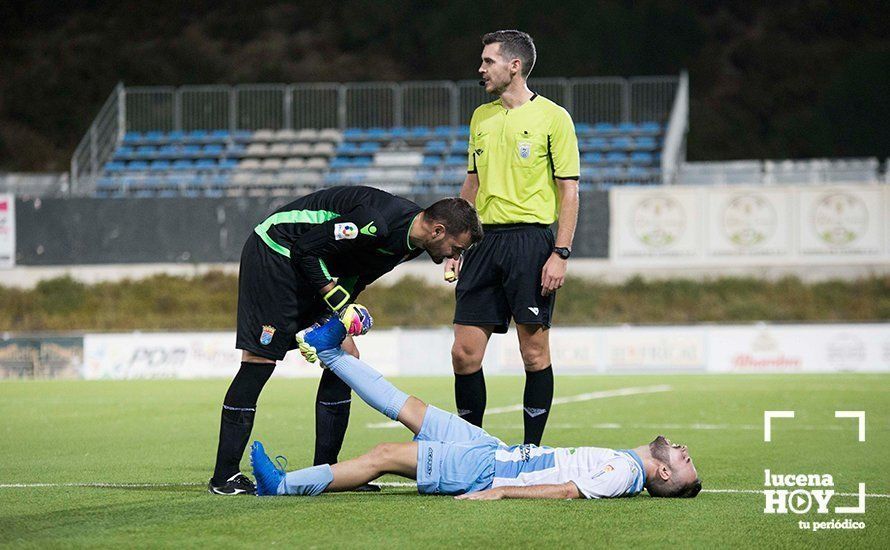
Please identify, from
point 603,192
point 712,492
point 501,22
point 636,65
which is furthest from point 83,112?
point 712,492

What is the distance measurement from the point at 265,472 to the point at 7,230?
26.1 m

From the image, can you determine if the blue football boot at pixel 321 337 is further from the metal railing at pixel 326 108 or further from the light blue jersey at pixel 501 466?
A: the metal railing at pixel 326 108

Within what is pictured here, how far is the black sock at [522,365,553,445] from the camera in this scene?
7234 mm

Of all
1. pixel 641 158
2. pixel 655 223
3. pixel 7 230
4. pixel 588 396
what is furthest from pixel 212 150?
pixel 588 396

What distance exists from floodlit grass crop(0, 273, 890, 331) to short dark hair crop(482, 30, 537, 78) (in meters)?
22.5

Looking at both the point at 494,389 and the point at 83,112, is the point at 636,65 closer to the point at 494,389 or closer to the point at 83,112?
the point at 83,112

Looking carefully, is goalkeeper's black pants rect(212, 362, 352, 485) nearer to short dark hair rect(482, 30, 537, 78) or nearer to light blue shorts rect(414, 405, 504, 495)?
light blue shorts rect(414, 405, 504, 495)

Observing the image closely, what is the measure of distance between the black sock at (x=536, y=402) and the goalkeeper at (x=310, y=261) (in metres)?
1.16

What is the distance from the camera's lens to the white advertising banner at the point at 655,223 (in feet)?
97.0

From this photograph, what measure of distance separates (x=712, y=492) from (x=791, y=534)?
1.34 m

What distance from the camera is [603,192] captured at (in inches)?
1169

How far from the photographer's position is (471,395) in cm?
729

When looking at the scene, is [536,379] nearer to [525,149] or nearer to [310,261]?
[525,149]

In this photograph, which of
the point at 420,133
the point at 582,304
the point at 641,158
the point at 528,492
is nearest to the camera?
the point at 528,492
